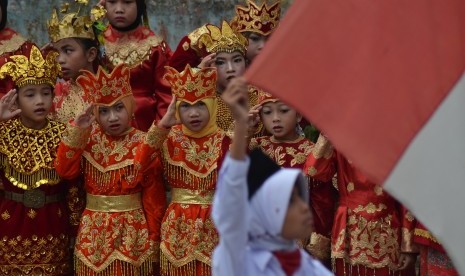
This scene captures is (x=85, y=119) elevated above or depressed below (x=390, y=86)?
below

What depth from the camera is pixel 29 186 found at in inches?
286

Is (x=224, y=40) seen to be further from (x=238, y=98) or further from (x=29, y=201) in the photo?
(x=238, y=98)

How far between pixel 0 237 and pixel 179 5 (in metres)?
3.04

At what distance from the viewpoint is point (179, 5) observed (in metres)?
9.64

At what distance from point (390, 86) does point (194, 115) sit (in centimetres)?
227

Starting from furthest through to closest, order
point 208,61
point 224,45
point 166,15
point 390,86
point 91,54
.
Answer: point 166,15 < point 91,54 < point 224,45 < point 208,61 < point 390,86

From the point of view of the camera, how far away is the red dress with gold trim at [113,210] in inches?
283

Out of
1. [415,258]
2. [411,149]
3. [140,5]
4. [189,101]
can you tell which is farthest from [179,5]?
[411,149]

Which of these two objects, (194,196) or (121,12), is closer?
(194,196)

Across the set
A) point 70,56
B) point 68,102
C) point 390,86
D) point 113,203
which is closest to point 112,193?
point 113,203

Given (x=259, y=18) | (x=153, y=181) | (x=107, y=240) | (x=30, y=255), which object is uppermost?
(x=259, y=18)

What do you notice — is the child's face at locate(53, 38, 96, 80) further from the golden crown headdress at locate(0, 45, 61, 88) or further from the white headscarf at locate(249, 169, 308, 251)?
the white headscarf at locate(249, 169, 308, 251)

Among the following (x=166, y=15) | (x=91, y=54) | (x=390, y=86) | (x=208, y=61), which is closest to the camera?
(x=390, y=86)

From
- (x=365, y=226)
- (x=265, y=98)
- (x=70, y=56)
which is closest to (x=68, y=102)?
(x=70, y=56)
